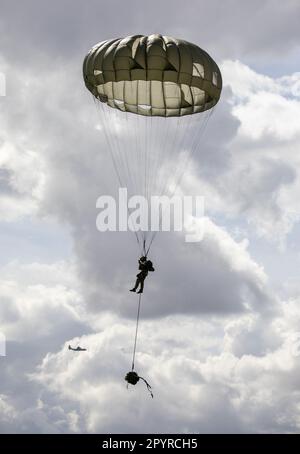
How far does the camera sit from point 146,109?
62.9 m

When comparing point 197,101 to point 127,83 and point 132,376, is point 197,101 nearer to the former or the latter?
point 127,83

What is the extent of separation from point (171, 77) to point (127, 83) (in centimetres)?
434

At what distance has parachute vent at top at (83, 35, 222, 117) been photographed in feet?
192

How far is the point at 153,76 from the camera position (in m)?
58.6

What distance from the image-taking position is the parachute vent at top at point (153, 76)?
58469 mm

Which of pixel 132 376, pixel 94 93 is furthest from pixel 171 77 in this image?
pixel 132 376
